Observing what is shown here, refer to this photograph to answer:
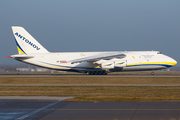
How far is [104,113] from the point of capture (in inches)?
426

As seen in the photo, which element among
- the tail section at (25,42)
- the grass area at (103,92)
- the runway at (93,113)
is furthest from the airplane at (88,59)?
the runway at (93,113)

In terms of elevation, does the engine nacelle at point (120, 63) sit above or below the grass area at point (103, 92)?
above

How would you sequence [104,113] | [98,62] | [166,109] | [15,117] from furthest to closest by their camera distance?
1. [98,62]
2. [166,109]
3. [104,113]
4. [15,117]

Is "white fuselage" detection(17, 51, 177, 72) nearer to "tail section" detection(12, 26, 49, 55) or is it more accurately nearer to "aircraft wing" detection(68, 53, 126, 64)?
"aircraft wing" detection(68, 53, 126, 64)

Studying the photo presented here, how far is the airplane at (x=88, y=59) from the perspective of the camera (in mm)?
40825

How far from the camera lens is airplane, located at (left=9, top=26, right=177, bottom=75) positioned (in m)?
40.8

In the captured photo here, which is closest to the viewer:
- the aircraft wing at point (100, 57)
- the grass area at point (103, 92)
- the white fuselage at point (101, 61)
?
the grass area at point (103, 92)

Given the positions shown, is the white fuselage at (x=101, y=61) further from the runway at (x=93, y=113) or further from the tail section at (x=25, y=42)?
the runway at (x=93, y=113)

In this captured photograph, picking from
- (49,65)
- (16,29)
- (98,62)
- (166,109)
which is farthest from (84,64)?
(166,109)

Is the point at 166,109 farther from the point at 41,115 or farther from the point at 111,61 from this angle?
the point at 111,61

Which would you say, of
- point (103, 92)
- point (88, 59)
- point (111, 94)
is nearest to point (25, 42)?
point (88, 59)

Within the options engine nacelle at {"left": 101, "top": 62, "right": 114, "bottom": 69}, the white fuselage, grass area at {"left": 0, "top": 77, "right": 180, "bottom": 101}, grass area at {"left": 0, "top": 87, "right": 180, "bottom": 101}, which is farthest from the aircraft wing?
grass area at {"left": 0, "top": 87, "right": 180, "bottom": 101}

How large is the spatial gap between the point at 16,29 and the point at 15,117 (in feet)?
120

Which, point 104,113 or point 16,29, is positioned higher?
point 16,29
